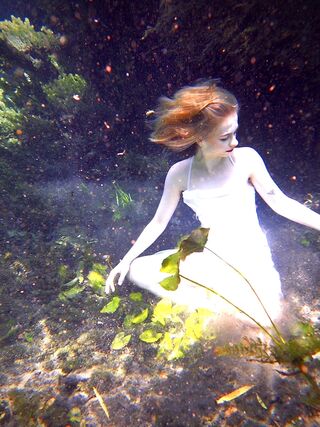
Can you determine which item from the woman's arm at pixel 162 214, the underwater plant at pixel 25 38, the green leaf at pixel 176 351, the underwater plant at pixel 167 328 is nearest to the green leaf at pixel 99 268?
the underwater plant at pixel 167 328

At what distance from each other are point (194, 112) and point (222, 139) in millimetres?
346

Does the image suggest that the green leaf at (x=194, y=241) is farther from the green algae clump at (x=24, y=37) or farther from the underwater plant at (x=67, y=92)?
the green algae clump at (x=24, y=37)

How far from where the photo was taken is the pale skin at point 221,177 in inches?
88.4

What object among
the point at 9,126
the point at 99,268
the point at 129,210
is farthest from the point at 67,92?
the point at 99,268

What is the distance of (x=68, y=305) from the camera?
3734 millimetres

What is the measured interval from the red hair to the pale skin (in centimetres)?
8

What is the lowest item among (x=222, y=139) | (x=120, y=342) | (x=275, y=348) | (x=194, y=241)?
(x=120, y=342)

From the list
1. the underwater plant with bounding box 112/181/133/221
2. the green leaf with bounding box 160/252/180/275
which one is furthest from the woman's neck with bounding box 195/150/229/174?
the underwater plant with bounding box 112/181/133/221

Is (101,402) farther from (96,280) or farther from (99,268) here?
(99,268)

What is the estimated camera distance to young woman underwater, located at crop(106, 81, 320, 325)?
2.23 m

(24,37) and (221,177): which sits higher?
(24,37)

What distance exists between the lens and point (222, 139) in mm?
2221

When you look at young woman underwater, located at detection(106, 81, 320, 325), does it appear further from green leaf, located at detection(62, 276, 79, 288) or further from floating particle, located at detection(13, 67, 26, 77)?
floating particle, located at detection(13, 67, 26, 77)

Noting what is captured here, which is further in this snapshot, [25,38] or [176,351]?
[25,38]
